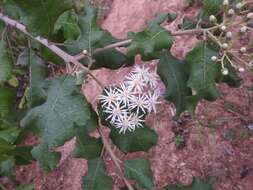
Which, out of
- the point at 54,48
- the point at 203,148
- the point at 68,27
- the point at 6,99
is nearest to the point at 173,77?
the point at 54,48

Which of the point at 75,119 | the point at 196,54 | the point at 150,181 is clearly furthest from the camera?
the point at 150,181

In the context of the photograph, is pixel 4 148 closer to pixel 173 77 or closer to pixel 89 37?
pixel 89 37

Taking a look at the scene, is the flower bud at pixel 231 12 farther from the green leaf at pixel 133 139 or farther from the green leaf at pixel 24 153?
the green leaf at pixel 24 153

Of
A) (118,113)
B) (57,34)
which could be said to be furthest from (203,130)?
(118,113)

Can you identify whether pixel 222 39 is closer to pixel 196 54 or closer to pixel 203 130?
pixel 196 54

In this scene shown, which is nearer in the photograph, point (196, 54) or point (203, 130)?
point (196, 54)

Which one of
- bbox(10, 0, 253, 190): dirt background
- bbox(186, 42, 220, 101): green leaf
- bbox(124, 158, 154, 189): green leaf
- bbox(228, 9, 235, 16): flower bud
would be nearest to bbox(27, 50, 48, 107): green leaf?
bbox(124, 158, 154, 189): green leaf

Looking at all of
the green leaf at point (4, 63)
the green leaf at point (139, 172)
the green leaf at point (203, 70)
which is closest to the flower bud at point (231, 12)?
the green leaf at point (203, 70)
